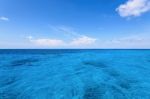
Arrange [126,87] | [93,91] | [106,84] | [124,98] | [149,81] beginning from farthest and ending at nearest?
[149,81], [106,84], [126,87], [93,91], [124,98]

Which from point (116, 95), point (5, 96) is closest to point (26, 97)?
point (5, 96)

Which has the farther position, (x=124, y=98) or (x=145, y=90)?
(x=145, y=90)

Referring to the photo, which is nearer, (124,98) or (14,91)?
(124,98)

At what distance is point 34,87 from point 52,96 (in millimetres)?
1453

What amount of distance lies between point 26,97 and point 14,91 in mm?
890

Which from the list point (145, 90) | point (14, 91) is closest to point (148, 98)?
point (145, 90)

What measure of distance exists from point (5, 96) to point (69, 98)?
8.49 feet

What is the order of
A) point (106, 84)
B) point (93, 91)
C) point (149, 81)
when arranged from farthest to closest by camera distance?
point (149, 81) → point (106, 84) → point (93, 91)

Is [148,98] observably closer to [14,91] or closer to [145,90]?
[145,90]

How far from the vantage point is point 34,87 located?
6141 mm

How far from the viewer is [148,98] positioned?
5.02 metres

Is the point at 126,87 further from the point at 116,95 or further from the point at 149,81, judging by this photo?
the point at 149,81

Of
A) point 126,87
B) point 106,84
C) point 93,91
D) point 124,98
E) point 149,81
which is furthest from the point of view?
point 149,81

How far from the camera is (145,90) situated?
580 cm
